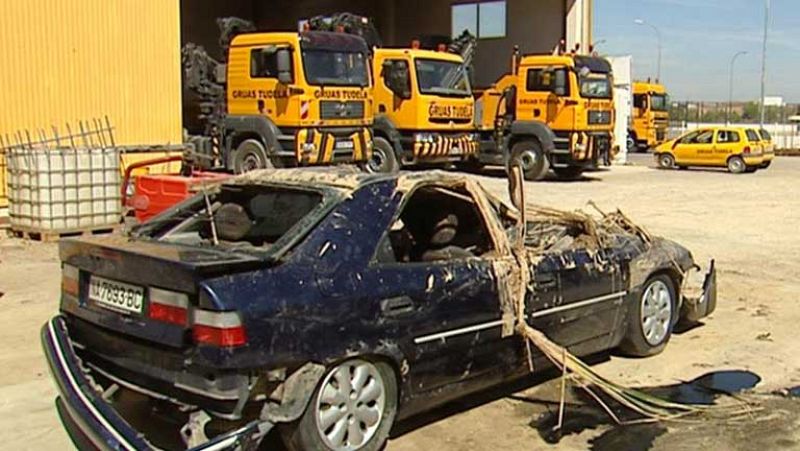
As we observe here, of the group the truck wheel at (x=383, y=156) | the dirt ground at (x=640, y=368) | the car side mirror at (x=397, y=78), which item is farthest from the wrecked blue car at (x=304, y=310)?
the car side mirror at (x=397, y=78)

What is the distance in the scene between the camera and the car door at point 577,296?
539 centimetres

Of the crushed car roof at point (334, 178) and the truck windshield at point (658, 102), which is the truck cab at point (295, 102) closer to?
the crushed car roof at point (334, 178)

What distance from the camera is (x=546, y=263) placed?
5.45m

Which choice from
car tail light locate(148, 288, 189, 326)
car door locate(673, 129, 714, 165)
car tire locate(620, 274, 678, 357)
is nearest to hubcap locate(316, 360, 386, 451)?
car tail light locate(148, 288, 189, 326)

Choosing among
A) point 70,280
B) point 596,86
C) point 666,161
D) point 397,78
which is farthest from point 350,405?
point 666,161

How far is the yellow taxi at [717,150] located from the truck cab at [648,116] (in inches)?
264

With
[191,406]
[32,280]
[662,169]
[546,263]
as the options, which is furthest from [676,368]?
[662,169]

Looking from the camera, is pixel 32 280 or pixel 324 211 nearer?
pixel 324 211

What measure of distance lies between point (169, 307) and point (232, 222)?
125 cm

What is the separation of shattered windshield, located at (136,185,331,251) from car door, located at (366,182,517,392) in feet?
1.87

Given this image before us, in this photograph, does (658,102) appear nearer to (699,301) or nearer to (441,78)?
(441,78)

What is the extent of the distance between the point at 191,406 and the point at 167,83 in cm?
1248

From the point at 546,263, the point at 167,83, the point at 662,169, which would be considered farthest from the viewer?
the point at 662,169

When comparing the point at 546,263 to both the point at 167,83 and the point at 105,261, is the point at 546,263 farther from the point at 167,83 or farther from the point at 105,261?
the point at 167,83
